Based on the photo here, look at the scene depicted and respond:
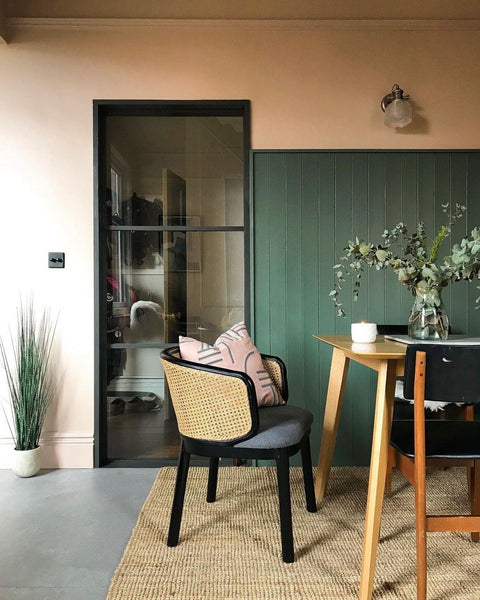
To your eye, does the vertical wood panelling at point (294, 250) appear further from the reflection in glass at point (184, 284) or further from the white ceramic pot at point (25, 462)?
A: the white ceramic pot at point (25, 462)

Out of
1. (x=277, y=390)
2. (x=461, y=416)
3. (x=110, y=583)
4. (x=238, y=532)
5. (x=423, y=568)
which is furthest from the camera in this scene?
(x=461, y=416)

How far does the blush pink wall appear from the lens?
112 inches

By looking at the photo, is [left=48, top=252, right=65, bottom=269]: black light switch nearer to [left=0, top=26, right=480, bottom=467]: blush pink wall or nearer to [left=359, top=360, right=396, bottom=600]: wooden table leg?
[left=0, top=26, right=480, bottom=467]: blush pink wall

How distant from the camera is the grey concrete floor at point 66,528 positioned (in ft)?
5.50

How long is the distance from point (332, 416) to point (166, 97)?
199 centimetres

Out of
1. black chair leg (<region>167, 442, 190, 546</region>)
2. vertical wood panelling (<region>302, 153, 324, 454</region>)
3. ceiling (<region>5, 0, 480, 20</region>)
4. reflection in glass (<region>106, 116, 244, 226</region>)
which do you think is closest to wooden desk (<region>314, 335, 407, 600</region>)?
black chair leg (<region>167, 442, 190, 546</region>)

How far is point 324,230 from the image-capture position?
112 inches

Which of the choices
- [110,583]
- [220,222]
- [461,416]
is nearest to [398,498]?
[461,416]

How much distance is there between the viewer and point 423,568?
1.49m

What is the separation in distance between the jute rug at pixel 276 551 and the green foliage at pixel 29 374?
81cm

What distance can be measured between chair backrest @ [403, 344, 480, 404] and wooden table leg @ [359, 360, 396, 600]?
0.38 ft

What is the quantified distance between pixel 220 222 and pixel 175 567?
1.85 metres

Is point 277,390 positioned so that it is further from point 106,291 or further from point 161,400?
point 106,291

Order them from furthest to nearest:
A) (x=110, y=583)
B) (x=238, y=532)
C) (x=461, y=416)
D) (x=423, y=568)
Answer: (x=461, y=416), (x=238, y=532), (x=110, y=583), (x=423, y=568)
